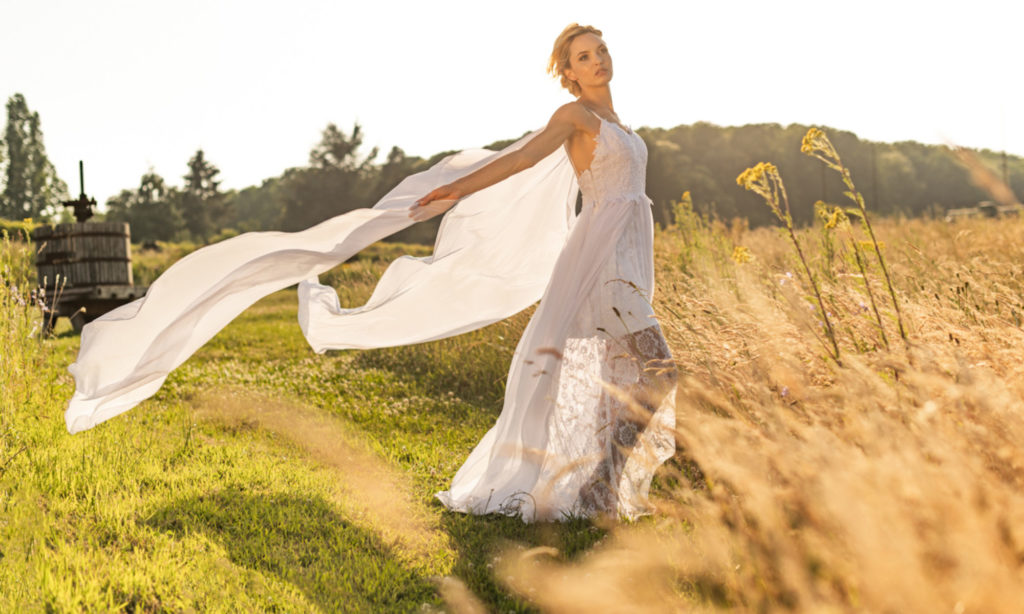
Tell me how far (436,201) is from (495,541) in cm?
164

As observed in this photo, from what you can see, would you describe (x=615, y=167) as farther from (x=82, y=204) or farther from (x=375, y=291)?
(x=82, y=204)

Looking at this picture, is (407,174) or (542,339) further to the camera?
(407,174)

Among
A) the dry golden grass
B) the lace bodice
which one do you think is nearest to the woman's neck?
the lace bodice

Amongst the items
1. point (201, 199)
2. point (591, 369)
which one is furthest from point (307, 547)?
point (201, 199)

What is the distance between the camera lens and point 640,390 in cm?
352

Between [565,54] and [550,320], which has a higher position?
[565,54]

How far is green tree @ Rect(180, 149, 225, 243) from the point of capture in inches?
2383

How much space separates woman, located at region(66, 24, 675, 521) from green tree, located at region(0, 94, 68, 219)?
5904cm

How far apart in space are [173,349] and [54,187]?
62.9 metres

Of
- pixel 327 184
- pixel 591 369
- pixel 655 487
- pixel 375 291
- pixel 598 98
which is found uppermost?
pixel 327 184

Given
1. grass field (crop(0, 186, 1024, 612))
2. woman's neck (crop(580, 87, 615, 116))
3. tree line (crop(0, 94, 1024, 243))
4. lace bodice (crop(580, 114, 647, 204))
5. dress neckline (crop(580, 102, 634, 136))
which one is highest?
tree line (crop(0, 94, 1024, 243))

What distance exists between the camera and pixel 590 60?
12.0 feet

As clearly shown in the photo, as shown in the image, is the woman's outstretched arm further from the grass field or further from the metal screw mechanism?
the metal screw mechanism

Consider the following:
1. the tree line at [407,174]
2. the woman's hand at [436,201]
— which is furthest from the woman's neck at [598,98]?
the tree line at [407,174]
